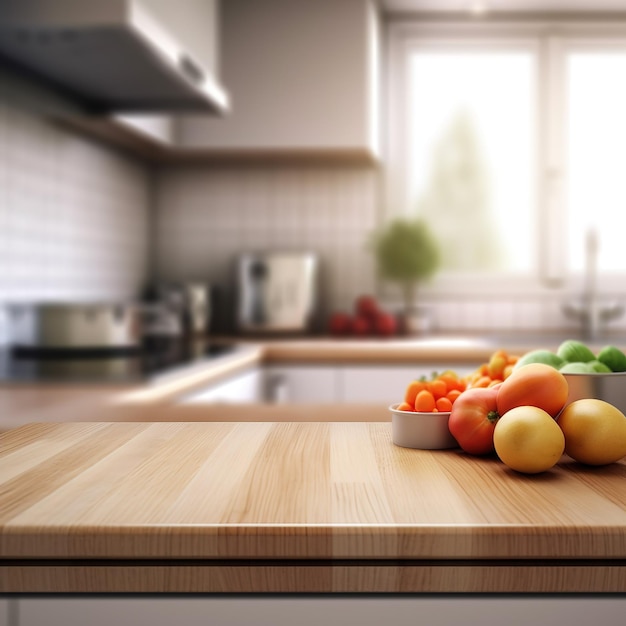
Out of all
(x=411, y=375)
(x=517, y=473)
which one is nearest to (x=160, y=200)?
(x=411, y=375)

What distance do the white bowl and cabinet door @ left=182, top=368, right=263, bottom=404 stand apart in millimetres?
930

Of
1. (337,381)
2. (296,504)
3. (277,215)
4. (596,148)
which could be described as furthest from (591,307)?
(296,504)

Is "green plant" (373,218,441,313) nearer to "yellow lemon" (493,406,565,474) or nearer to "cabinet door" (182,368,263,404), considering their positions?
"cabinet door" (182,368,263,404)

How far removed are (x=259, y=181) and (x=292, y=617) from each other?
283 centimetres

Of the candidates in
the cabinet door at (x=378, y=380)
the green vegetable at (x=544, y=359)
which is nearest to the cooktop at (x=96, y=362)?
the cabinet door at (x=378, y=380)

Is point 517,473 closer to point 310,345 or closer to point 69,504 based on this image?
point 69,504

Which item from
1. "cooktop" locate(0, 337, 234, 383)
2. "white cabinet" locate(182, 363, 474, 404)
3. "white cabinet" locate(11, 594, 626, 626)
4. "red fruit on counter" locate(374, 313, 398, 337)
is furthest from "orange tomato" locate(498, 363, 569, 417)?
"red fruit on counter" locate(374, 313, 398, 337)

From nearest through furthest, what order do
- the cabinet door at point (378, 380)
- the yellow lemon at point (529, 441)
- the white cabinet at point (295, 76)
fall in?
the yellow lemon at point (529, 441)
the cabinet door at point (378, 380)
the white cabinet at point (295, 76)

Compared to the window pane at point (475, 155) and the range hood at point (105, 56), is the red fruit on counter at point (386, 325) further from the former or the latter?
the range hood at point (105, 56)

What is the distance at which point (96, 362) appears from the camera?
189 cm

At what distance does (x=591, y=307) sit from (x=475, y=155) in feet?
2.73

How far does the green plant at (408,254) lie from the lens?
3.20 m

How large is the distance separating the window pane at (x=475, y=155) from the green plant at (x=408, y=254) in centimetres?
24

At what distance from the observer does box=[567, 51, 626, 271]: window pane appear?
339cm
